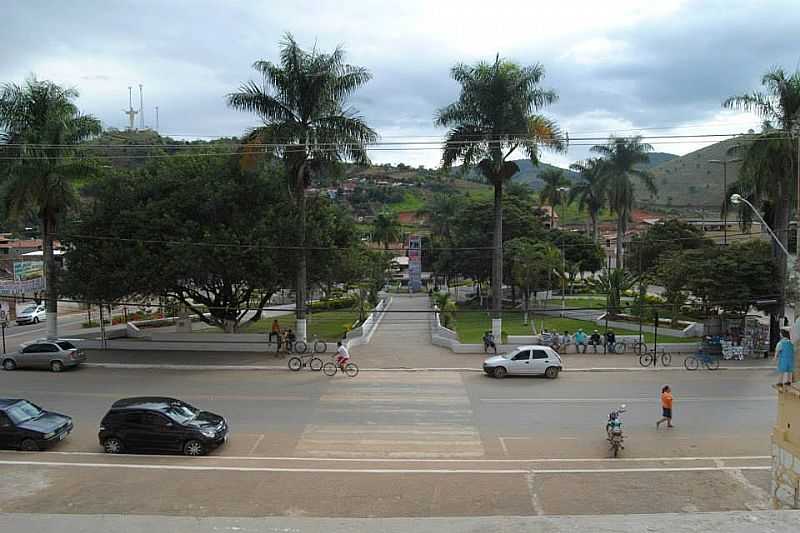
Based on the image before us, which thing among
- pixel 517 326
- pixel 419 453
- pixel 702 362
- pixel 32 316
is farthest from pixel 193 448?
pixel 32 316

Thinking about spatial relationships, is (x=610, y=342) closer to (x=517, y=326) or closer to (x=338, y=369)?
(x=517, y=326)

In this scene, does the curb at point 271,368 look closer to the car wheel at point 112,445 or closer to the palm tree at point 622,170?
the car wheel at point 112,445

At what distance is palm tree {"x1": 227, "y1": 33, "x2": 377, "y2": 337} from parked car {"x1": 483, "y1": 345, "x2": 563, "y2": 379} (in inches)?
A: 397

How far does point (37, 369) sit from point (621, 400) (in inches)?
930

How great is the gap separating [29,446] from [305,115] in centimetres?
1868

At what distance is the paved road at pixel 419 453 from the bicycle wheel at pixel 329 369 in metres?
1.01

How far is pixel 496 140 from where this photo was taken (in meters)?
30.7

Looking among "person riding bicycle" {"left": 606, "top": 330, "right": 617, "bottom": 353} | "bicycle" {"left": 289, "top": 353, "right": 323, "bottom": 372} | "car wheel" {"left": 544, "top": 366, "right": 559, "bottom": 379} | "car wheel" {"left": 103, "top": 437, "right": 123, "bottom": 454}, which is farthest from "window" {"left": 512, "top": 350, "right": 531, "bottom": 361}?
"car wheel" {"left": 103, "top": 437, "right": 123, "bottom": 454}

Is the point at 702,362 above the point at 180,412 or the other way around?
the other way around

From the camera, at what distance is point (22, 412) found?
1700cm

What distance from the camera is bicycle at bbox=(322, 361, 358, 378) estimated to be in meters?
25.9

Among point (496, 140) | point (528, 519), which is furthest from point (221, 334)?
point (528, 519)

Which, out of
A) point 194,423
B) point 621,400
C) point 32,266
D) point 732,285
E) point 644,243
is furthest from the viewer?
point 644,243

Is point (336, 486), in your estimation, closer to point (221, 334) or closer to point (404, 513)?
point (404, 513)
